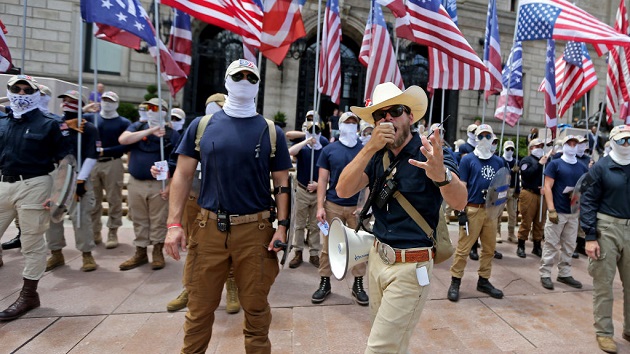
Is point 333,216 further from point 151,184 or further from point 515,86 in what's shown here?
point 515,86

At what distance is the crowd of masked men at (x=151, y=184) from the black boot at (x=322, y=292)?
13 millimetres

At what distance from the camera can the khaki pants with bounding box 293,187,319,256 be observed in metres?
6.12

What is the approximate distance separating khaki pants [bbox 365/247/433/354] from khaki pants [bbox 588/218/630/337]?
8.68ft

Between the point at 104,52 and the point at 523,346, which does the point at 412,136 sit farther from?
the point at 104,52

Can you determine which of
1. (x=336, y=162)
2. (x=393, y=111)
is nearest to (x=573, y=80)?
(x=336, y=162)

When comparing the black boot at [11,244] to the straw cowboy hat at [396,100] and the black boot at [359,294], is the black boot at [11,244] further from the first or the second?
the straw cowboy hat at [396,100]

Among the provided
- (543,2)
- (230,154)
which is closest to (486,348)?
(230,154)

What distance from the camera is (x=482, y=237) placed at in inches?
211

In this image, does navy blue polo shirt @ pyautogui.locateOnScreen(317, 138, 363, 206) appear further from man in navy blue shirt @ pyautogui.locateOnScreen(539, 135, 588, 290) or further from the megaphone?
man in navy blue shirt @ pyautogui.locateOnScreen(539, 135, 588, 290)

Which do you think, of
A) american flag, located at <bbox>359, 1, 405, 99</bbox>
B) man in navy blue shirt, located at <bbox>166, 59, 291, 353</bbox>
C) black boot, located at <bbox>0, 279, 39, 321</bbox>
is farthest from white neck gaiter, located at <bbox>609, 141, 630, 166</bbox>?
black boot, located at <bbox>0, 279, 39, 321</bbox>

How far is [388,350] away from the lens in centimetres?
238

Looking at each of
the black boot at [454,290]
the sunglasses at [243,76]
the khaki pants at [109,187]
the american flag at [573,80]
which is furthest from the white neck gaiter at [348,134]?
the american flag at [573,80]

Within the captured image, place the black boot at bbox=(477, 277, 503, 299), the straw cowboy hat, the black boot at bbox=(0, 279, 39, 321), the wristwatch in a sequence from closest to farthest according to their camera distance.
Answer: the wristwatch
the straw cowboy hat
the black boot at bbox=(0, 279, 39, 321)
the black boot at bbox=(477, 277, 503, 299)

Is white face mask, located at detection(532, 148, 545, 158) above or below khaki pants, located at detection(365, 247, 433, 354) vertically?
above
